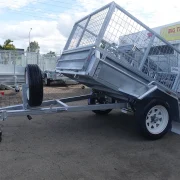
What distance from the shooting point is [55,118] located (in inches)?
287

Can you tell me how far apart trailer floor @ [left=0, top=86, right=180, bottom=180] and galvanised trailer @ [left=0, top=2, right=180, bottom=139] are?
0.56 meters

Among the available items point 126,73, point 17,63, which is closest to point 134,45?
point 126,73

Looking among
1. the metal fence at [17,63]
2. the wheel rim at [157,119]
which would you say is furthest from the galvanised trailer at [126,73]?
the metal fence at [17,63]

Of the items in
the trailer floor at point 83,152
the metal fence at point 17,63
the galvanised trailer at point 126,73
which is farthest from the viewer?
the metal fence at point 17,63

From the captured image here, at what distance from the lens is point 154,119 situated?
5.51m

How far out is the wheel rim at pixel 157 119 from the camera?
215 inches

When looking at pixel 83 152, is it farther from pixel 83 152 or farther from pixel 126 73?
pixel 126 73

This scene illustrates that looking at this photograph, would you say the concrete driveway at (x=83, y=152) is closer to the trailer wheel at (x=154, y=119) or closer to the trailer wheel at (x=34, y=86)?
the trailer wheel at (x=154, y=119)

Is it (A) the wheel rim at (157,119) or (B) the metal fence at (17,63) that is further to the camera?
(B) the metal fence at (17,63)

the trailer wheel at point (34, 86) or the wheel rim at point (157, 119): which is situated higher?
the trailer wheel at point (34, 86)

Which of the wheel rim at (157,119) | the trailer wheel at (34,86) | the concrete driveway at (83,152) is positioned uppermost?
the trailer wheel at (34,86)

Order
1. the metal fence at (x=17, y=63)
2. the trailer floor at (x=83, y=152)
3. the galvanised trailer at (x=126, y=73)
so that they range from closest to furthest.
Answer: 1. the trailer floor at (x=83, y=152)
2. the galvanised trailer at (x=126, y=73)
3. the metal fence at (x=17, y=63)

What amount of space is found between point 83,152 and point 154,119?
69.4 inches

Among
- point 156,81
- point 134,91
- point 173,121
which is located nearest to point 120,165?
point 134,91
